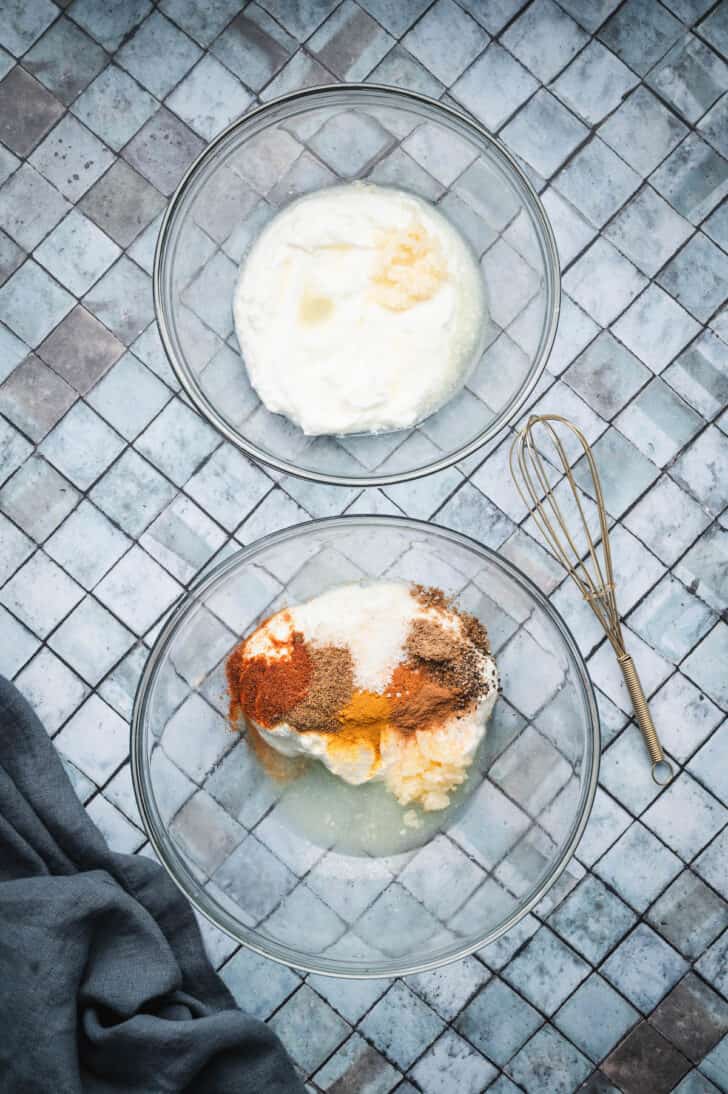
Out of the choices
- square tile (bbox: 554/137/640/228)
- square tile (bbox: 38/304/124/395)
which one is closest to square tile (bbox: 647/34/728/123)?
square tile (bbox: 554/137/640/228)

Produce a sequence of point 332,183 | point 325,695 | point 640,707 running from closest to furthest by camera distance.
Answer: point 325,695, point 332,183, point 640,707

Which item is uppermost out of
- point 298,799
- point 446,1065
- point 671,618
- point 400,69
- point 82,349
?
point 400,69

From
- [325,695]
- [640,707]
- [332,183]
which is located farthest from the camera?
[640,707]

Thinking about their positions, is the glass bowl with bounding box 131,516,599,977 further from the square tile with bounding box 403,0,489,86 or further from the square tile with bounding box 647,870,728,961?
the square tile with bounding box 403,0,489,86

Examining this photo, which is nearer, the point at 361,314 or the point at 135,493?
the point at 361,314

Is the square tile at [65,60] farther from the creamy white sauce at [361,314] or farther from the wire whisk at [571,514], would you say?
the wire whisk at [571,514]

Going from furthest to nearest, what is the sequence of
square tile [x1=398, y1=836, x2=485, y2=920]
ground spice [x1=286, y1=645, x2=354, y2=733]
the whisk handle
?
the whisk handle < square tile [x1=398, y1=836, x2=485, y2=920] < ground spice [x1=286, y1=645, x2=354, y2=733]

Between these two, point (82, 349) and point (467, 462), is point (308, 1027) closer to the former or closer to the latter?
point (467, 462)

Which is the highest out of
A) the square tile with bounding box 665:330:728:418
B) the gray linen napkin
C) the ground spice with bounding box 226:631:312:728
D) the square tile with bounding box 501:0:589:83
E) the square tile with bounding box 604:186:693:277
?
the square tile with bounding box 501:0:589:83

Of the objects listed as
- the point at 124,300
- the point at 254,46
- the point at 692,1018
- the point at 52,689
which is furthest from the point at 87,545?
the point at 692,1018
